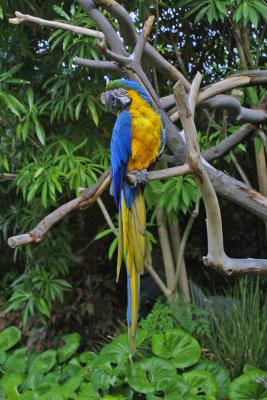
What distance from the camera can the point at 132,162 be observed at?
37.7 inches

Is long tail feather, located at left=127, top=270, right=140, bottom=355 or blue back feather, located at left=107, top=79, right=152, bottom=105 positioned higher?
blue back feather, located at left=107, top=79, right=152, bottom=105

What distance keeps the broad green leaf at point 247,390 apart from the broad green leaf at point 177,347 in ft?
0.48

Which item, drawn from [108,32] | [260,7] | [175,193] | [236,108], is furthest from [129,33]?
[175,193]

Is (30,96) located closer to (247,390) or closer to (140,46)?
(140,46)

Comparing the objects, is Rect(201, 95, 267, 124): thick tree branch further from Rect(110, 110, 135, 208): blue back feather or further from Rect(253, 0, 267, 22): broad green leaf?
Rect(110, 110, 135, 208): blue back feather

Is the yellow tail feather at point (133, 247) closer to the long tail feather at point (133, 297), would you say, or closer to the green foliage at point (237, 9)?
the long tail feather at point (133, 297)

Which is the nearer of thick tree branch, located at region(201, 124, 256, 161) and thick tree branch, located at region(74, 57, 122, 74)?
thick tree branch, located at region(74, 57, 122, 74)

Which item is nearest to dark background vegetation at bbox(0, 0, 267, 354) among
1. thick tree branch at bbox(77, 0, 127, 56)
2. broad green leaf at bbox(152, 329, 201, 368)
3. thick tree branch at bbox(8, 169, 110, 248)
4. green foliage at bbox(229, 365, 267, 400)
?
thick tree branch at bbox(77, 0, 127, 56)

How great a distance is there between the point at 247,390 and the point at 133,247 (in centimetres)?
79

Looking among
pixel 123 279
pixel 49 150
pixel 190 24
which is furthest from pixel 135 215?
pixel 123 279

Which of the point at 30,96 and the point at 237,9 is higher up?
the point at 237,9

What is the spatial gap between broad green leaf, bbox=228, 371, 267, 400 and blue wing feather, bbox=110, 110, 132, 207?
82 cm

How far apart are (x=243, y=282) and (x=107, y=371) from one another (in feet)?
2.07

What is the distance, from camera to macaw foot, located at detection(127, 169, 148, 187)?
0.92m
